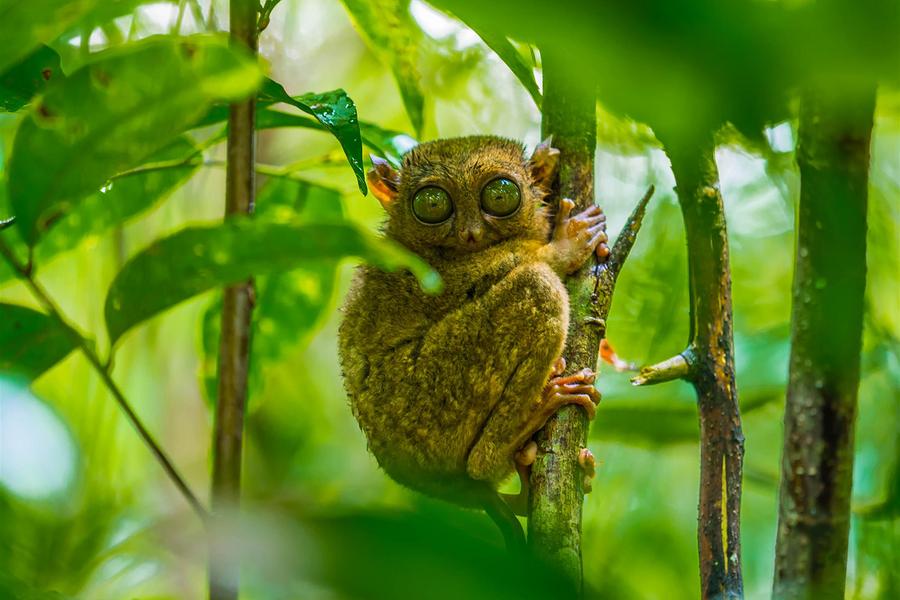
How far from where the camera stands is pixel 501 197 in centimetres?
312

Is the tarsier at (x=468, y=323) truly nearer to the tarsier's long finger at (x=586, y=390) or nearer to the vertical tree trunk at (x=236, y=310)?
the tarsier's long finger at (x=586, y=390)

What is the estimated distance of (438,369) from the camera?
9.33 feet

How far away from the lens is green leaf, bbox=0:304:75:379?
1441 mm

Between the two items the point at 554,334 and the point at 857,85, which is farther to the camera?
the point at 554,334

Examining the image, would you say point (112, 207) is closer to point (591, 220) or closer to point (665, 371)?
point (591, 220)

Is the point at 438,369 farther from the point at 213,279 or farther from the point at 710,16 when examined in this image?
the point at 710,16

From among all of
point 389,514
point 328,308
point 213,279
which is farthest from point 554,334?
point 389,514

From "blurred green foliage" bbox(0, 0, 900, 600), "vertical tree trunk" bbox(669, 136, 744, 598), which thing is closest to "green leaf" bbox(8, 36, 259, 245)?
"blurred green foliage" bbox(0, 0, 900, 600)

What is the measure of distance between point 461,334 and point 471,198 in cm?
54

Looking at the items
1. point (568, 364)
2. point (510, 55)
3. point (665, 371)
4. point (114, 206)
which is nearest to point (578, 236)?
point (568, 364)

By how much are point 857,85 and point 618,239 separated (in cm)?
217

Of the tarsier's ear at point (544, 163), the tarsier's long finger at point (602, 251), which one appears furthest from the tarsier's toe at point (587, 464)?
the tarsier's ear at point (544, 163)

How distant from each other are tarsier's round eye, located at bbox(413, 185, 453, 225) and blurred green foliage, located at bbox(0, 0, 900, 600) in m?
0.27

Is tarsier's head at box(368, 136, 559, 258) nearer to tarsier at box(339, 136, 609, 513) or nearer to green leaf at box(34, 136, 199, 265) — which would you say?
tarsier at box(339, 136, 609, 513)
